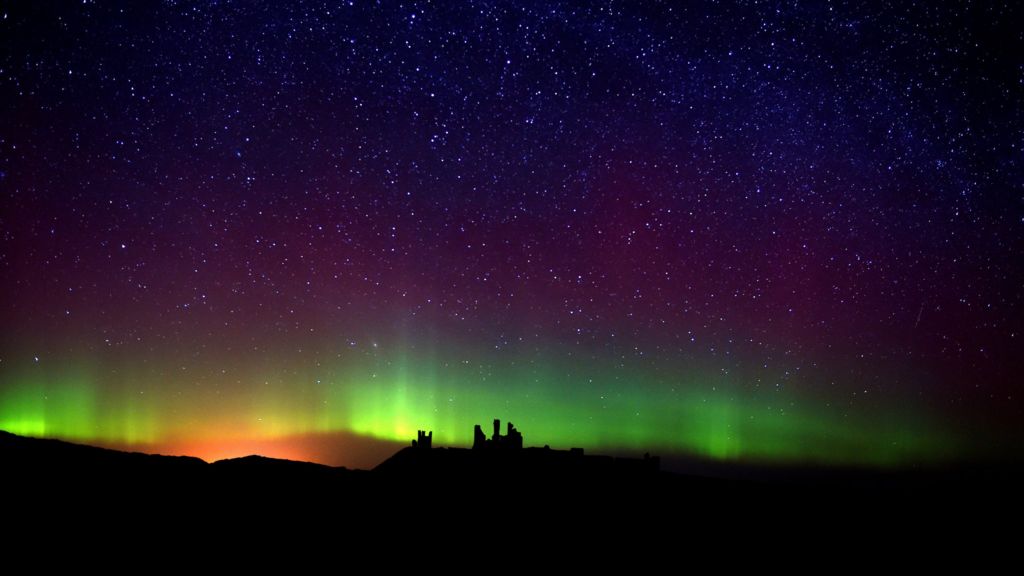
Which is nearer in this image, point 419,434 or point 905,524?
point 905,524

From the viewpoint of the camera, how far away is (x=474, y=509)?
30.0ft

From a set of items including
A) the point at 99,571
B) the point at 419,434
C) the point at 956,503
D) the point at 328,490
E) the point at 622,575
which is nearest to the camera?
the point at 99,571

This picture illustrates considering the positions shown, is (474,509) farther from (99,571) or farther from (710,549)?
(99,571)

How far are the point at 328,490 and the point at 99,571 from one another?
355 centimetres

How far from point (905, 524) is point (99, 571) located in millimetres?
12014

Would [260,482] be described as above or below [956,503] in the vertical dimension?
above

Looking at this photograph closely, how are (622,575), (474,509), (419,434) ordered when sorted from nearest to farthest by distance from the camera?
(622,575)
(474,509)
(419,434)

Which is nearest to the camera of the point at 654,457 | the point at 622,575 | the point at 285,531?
the point at 622,575

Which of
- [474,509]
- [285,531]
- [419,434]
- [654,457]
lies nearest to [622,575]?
[474,509]

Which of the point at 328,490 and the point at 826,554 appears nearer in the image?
the point at 826,554

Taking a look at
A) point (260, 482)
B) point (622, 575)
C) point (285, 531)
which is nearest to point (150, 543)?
point (285, 531)

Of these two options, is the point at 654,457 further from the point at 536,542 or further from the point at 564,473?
the point at 536,542

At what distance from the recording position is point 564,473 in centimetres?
1193

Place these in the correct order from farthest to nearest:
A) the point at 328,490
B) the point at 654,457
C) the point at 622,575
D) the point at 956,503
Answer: the point at 654,457 < the point at 956,503 < the point at 328,490 < the point at 622,575
